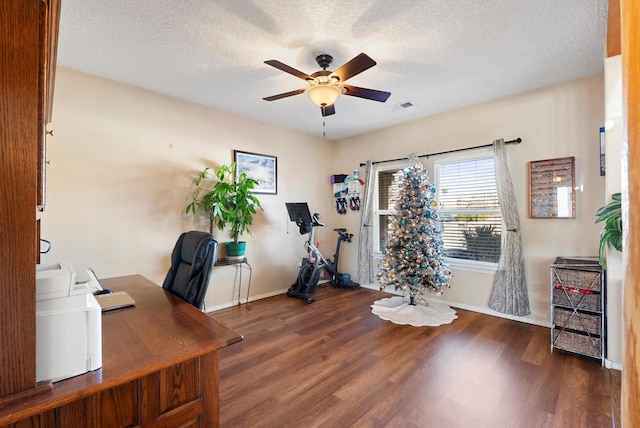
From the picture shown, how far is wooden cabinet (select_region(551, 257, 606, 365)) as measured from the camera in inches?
92.9

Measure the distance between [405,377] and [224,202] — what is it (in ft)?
8.59

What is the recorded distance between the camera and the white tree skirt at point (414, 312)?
10.6ft

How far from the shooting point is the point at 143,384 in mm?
941

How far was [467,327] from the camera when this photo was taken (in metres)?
3.08

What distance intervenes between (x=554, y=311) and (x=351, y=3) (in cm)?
296

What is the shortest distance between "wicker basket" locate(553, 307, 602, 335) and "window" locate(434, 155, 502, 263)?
101 centimetres

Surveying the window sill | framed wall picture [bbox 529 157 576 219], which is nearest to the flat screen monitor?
the window sill

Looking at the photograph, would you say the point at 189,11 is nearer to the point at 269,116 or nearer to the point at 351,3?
the point at 351,3

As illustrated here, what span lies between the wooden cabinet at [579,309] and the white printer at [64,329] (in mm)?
3228

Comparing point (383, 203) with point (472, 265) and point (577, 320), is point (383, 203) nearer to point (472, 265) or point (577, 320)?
point (472, 265)

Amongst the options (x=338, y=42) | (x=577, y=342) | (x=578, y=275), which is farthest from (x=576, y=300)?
(x=338, y=42)

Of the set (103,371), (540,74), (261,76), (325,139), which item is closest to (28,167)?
(103,371)

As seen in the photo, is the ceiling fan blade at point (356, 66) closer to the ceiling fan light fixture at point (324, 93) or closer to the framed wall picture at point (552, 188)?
the ceiling fan light fixture at point (324, 93)

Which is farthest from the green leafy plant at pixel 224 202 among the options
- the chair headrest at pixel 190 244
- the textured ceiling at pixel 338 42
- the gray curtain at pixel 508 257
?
the gray curtain at pixel 508 257
